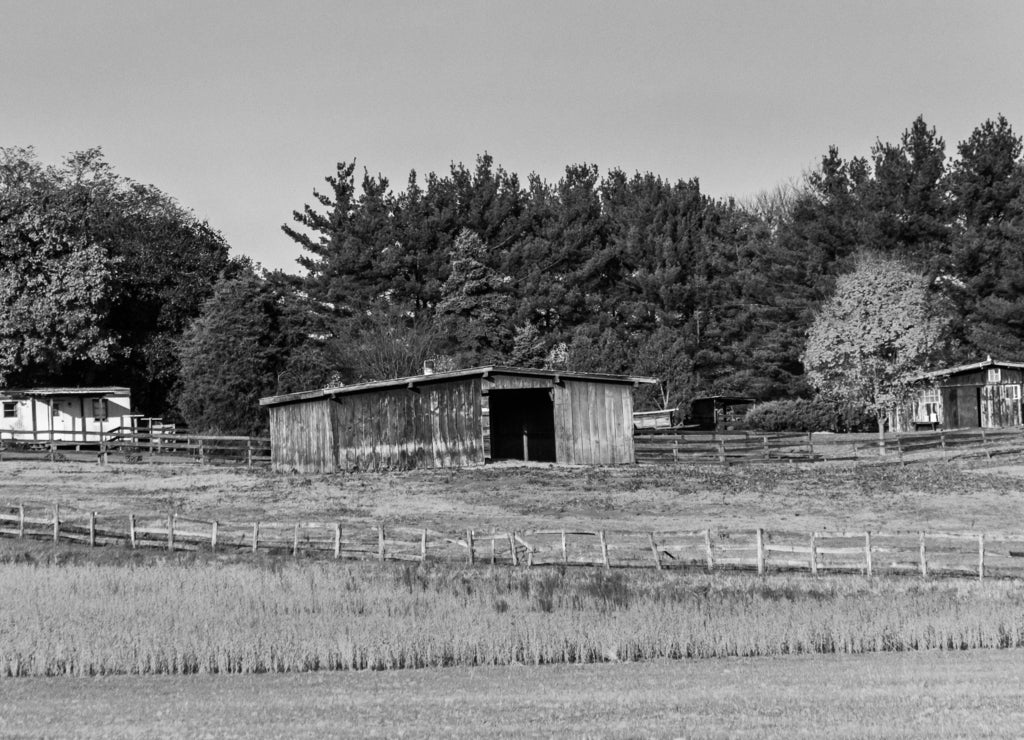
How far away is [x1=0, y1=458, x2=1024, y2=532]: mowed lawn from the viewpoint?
38188 mm

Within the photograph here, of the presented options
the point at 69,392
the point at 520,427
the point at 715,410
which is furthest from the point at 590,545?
the point at 715,410

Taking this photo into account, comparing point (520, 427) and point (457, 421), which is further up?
point (457, 421)

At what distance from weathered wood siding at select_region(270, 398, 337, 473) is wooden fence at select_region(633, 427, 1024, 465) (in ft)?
44.1

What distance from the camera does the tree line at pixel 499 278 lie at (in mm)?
73000

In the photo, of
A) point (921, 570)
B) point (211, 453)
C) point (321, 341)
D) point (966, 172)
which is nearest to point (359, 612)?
point (921, 570)

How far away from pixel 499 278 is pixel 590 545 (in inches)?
2463

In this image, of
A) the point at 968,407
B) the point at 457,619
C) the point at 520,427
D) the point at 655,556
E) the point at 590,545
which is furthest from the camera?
the point at 968,407

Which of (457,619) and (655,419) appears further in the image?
(655,419)

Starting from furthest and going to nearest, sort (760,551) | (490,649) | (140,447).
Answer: (140,447)
(760,551)
(490,649)

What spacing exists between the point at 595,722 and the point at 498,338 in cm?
7135

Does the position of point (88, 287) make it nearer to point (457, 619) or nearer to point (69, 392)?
point (69, 392)

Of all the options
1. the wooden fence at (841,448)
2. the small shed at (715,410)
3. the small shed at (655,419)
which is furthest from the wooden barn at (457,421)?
the small shed at (715,410)

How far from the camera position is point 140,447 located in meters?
64.6

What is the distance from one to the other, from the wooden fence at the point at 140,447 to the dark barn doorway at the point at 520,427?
1077 cm
